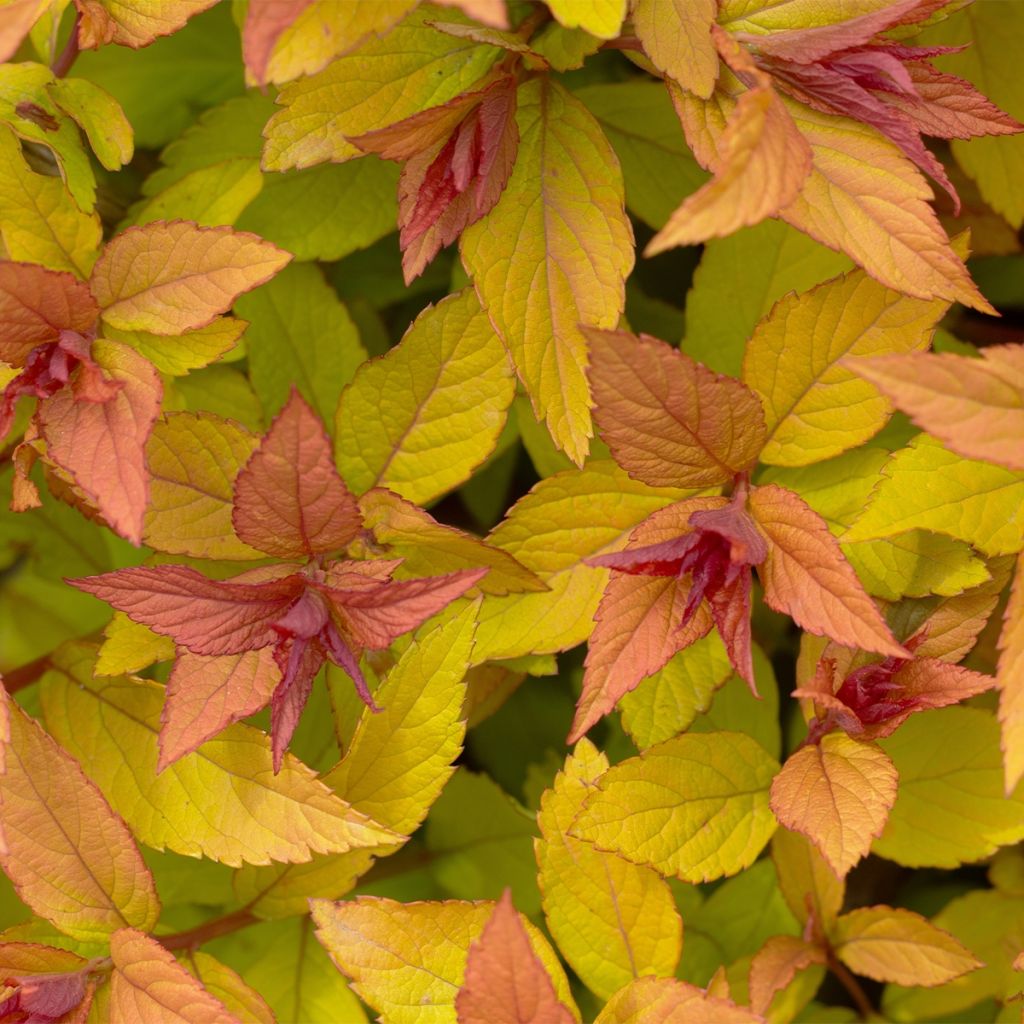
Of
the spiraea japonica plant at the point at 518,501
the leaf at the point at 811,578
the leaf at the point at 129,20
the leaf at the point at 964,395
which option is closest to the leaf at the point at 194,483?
the spiraea japonica plant at the point at 518,501

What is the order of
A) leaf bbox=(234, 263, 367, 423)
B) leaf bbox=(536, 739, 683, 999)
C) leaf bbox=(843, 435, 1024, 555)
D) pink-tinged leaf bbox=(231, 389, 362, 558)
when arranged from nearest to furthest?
1. pink-tinged leaf bbox=(231, 389, 362, 558)
2. leaf bbox=(843, 435, 1024, 555)
3. leaf bbox=(536, 739, 683, 999)
4. leaf bbox=(234, 263, 367, 423)

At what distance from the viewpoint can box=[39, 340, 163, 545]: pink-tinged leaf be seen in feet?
2.66

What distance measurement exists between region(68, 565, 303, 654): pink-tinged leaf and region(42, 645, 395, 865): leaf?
14 centimetres

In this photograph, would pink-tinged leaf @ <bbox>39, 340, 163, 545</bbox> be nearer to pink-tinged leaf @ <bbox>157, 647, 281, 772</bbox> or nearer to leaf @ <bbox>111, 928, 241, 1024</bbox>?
pink-tinged leaf @ <bbox>157, 647, 281, 772</bbox>

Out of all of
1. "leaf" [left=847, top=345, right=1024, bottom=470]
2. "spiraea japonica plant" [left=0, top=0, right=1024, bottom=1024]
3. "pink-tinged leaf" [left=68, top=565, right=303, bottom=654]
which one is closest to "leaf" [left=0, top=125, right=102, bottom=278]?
"spiraea japonica plant" [left=0, top=0, right=1024, bottom=1024]

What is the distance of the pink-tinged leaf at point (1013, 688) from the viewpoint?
0.73 metres

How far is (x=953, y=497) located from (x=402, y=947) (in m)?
0.61

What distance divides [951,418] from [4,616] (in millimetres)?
1259

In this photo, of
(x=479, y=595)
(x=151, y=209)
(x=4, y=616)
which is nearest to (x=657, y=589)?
(x=479, y=595)

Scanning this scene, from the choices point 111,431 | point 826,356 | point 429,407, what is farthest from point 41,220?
point 826,356

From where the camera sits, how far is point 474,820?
1285 mm

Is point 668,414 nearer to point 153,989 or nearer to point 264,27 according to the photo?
point 264,27

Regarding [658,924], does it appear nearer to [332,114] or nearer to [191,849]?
[191,849]

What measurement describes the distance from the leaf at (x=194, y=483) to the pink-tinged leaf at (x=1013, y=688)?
2.12ft
